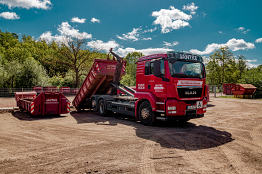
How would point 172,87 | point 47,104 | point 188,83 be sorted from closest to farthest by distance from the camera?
1. point 172,87
2. point 188,83
3. point 47,104

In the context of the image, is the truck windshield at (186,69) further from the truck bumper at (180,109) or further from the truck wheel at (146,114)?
the truck wheel at (146,114)

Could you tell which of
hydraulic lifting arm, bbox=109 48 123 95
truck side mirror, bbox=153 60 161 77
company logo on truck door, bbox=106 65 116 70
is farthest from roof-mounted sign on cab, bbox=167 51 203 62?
company logo on truck door, bbox=106 65 116 70

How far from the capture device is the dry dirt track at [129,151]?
13.3 ft

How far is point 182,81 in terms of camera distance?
7.69 metres

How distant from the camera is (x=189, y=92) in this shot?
7883mm

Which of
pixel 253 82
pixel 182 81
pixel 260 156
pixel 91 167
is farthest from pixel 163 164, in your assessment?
pixel 253 82

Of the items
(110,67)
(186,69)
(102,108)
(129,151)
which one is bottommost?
(129,151)

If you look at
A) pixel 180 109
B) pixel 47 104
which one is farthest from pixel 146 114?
pixel 47 104

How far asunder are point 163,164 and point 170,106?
3532 millimetres

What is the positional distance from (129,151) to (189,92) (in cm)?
394

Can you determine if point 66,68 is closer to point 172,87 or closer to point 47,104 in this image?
point 47,104

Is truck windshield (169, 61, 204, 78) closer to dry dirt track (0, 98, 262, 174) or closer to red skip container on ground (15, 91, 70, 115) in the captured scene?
dry dirt track (0, 98, 262, 174)

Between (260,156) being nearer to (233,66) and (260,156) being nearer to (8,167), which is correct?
(8,167)

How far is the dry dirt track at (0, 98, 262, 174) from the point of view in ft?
13.3
